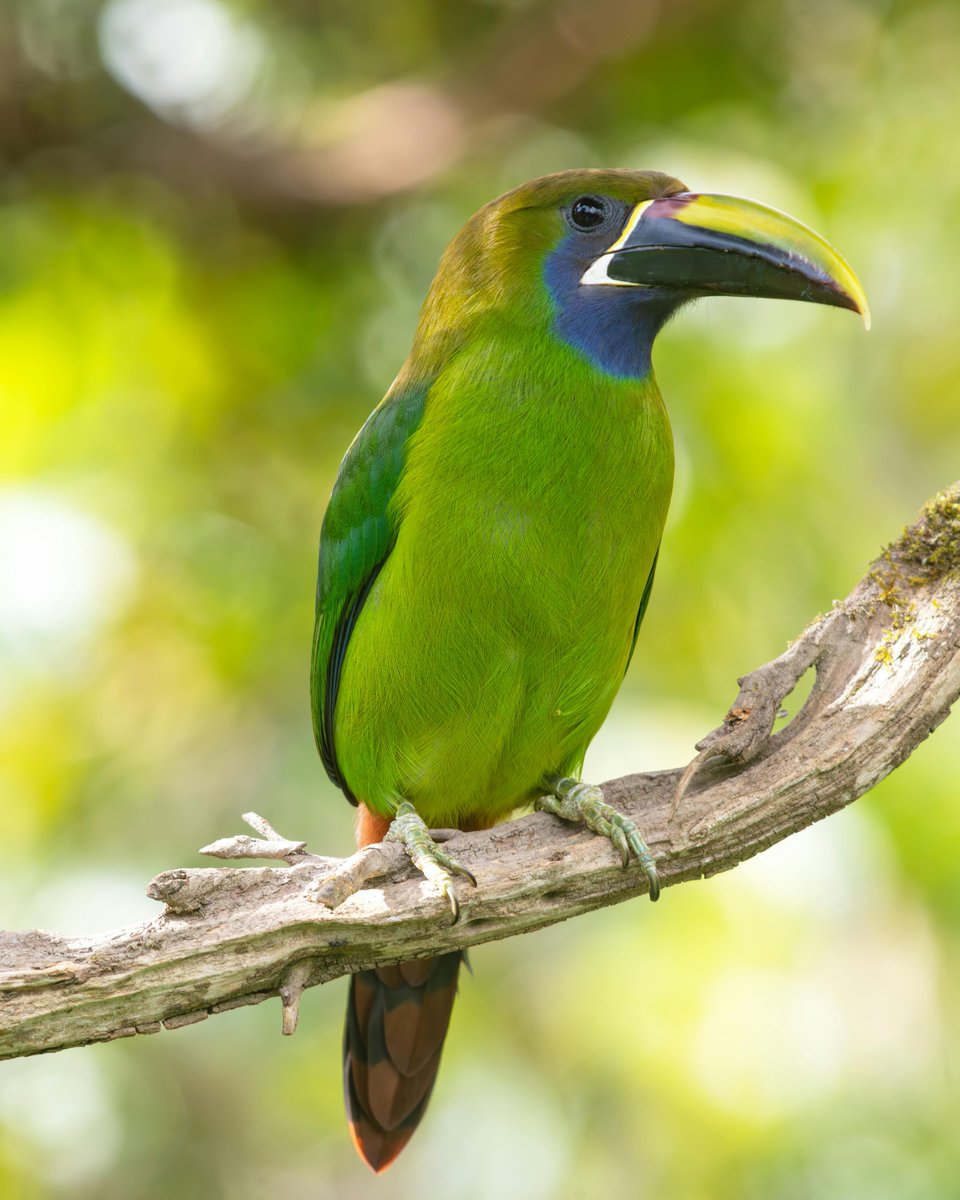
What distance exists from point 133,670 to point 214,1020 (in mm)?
1348

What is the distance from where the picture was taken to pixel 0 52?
6.34 meters

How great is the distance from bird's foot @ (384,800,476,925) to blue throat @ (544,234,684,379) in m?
1.15

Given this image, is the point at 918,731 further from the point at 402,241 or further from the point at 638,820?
the point at 402,241

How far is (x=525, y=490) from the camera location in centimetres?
328

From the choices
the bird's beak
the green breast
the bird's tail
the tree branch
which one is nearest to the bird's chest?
the green breast

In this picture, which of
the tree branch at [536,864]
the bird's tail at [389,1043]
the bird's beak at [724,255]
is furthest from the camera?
the bird's tail at [389,1043]

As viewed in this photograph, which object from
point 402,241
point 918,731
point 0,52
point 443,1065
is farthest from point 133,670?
point 918,731

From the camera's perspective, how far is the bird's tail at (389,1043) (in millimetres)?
3760

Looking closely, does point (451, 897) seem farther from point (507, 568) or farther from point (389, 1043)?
point (389, 1043)

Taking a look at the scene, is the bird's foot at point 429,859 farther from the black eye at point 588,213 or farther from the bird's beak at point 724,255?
the black eye at point 588,213

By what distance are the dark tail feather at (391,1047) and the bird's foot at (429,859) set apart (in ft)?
2.20

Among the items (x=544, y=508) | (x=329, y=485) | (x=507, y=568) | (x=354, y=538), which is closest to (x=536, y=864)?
(x=507, y=568)

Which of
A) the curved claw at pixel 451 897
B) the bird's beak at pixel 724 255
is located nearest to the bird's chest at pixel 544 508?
the bird's beak at pixel 724 255

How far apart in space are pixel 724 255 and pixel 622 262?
0.78 feet
